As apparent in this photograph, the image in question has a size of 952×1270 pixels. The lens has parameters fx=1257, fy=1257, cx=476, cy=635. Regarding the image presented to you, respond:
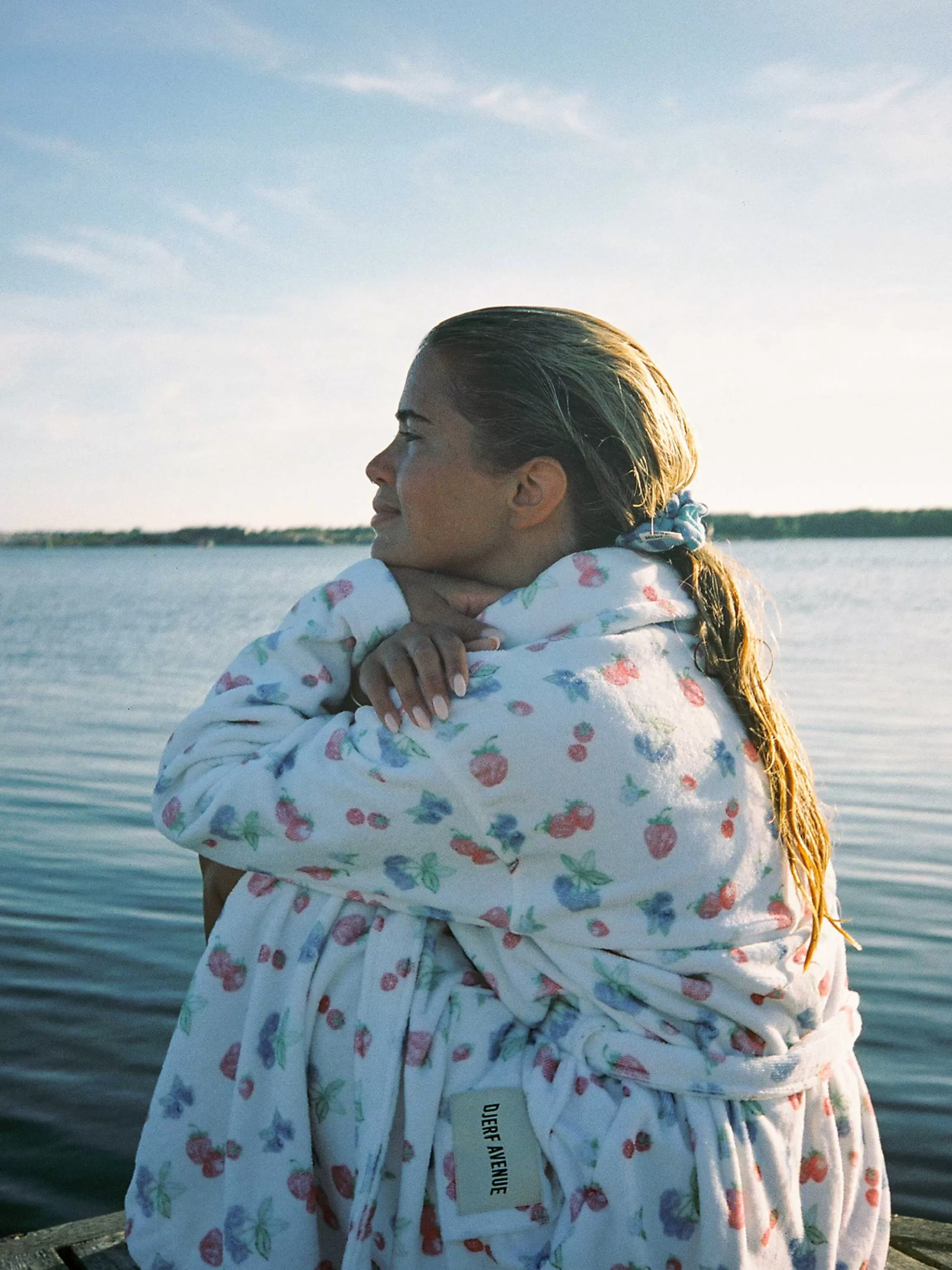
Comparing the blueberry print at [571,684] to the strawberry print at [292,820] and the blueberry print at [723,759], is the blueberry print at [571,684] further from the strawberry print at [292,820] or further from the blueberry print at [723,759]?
the strawberry print at [292,820]

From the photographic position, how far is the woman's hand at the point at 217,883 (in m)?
1.92

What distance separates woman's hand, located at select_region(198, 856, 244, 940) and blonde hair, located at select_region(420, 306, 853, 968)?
73cm

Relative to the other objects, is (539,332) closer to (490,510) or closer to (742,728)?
(490,510)

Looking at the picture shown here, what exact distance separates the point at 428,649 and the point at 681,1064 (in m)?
0.61

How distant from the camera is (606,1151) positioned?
1502 millimetres

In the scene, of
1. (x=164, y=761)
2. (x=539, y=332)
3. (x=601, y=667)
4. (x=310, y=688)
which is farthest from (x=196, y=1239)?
(x=539, y=332)

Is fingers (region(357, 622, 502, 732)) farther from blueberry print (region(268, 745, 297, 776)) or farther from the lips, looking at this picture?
the lips

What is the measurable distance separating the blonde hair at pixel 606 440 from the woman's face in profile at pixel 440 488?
1.0 inches

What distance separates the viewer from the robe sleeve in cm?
158

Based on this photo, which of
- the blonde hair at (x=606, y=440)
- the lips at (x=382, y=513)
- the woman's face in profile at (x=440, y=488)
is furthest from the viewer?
the lips at (x=382, y=513)

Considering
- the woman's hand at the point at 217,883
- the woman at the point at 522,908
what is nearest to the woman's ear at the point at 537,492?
the woman at the point at 522,908

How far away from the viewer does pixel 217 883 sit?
1.93m

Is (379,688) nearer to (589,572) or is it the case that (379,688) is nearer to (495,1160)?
(589,572)

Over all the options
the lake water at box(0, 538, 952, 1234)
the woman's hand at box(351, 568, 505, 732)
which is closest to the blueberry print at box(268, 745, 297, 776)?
the woman's hand at box(351, 568, 505, 732)
